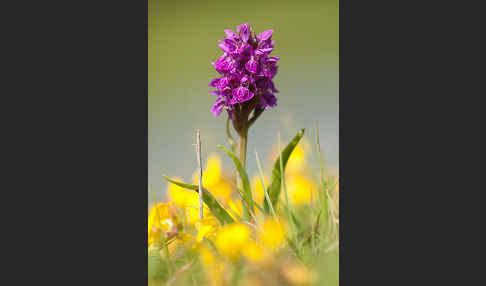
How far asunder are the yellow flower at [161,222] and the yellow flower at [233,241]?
1.50 ft

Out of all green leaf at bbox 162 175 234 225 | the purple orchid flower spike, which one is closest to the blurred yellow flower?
green leaf at bbox 162 175 234 225

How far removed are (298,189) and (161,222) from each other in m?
0.80

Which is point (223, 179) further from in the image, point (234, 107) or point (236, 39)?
point (236, 39)

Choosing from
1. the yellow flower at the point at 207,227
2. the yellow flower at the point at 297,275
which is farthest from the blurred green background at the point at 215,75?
the yellow flower at the point at 297,275

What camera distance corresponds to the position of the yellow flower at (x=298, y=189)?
130 inches

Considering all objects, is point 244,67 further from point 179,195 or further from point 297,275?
point 297,275

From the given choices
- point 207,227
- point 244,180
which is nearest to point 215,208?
point 207,227

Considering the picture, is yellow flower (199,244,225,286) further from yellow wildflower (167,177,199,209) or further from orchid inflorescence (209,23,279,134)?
orchid inflorescence (209,23,279,134)

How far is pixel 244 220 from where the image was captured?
2.93m

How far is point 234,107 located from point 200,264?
2.70ft

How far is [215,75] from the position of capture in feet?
10.2

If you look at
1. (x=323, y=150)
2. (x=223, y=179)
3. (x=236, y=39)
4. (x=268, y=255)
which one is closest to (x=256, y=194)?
(x=223, y=179)

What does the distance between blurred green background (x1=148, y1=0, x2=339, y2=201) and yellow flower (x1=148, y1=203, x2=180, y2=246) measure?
0.10 m

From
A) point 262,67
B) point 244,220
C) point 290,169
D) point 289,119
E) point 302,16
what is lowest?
point 244,220
